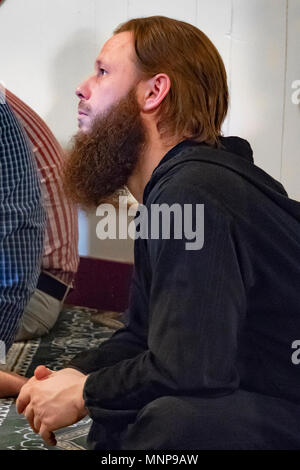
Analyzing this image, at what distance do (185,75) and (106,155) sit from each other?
194mm

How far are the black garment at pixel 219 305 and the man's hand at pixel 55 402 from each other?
0.10 feet

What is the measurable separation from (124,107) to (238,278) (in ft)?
1.38

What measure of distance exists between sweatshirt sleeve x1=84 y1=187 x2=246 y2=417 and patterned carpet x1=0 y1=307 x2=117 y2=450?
46 centimetres

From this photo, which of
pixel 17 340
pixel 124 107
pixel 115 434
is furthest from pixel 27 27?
pixel 115 434

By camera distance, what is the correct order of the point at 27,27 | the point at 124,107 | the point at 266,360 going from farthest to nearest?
the point at 27,27, the point at 124,107, the point at 266,360

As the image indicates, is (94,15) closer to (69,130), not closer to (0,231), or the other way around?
(69,130)

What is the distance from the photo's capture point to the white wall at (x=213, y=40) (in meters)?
2.12

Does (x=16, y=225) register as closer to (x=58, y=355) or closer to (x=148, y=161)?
(x=58, y=355)

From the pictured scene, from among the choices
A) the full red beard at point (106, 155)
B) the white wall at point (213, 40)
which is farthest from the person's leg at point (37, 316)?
the full red beard at point (106, 155)

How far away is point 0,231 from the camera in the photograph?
180 cm

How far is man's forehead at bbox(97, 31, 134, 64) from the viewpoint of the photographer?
1.31 metres

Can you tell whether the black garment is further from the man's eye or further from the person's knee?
the man's eye

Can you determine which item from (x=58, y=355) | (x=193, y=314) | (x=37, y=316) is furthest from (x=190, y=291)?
(x=37, y=316)

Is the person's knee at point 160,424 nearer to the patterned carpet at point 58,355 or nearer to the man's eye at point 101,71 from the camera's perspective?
the patterned carpet at point 58,355
